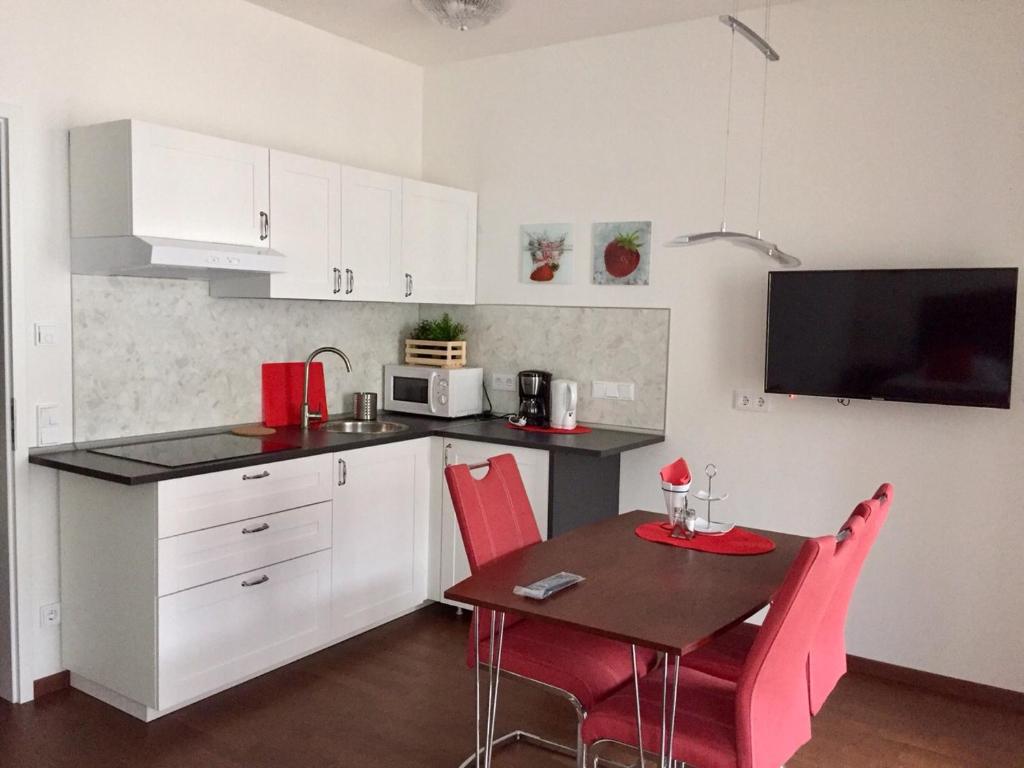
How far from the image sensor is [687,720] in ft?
6.86

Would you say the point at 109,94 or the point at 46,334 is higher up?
the point at 109,94

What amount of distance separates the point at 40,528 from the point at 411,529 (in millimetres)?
1571

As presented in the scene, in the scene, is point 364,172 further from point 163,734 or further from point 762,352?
point 163,734

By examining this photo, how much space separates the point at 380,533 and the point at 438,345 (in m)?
1.14

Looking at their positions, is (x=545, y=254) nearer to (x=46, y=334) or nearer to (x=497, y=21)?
(x=497, y=21)

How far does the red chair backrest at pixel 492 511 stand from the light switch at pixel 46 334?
1.65 m

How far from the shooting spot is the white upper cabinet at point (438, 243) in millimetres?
4363

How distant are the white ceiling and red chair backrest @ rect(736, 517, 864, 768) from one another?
2.70 meters

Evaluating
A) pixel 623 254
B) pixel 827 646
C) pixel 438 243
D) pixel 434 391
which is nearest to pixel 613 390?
pixel 623 254

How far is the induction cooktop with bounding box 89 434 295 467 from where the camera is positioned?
10.3 feet

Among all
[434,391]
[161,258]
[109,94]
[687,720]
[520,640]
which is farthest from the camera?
[434,391]

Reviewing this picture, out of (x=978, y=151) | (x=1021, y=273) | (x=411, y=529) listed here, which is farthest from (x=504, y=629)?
(x=978, y=151)

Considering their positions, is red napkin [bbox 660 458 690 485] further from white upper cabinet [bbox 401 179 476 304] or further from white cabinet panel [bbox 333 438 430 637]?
white upper cabinet [bbox 401 179 476 304]

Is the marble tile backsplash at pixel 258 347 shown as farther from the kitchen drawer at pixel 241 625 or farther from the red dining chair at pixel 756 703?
the red dining chair at pixel 756 703
